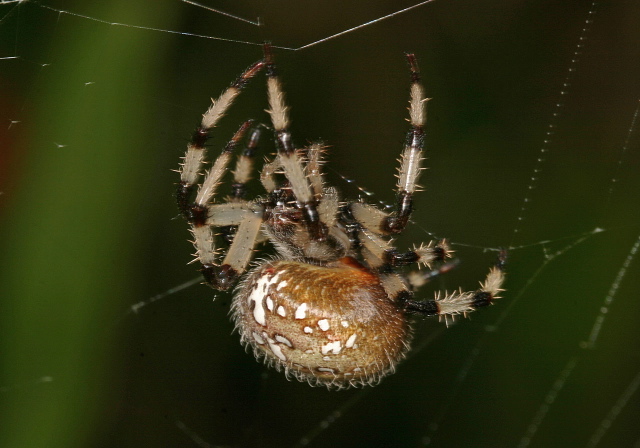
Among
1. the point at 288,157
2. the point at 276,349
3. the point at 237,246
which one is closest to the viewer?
the point at 288,157

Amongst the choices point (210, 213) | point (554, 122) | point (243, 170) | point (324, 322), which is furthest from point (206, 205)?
point (554, 122)

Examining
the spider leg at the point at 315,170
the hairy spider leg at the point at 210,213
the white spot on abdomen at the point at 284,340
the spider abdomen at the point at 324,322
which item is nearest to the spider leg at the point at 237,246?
the hairy spider leg at the point at 210,213

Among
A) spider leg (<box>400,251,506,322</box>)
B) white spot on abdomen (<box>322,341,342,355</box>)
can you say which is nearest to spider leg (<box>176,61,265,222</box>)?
white spot on abdomen (<box>322,341,342,355</box>)

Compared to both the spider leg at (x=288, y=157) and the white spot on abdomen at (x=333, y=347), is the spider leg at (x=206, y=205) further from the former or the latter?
the white spot on abdomen at (x=333, y=347)

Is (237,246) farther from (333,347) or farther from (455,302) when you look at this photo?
(455,302)

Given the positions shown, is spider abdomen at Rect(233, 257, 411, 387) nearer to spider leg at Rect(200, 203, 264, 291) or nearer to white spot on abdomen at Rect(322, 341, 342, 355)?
white spot on abdomen at Rect(322, 341, 342, 355)

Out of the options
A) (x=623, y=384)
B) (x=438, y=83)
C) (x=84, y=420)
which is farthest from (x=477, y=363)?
(x=84, y=420)
